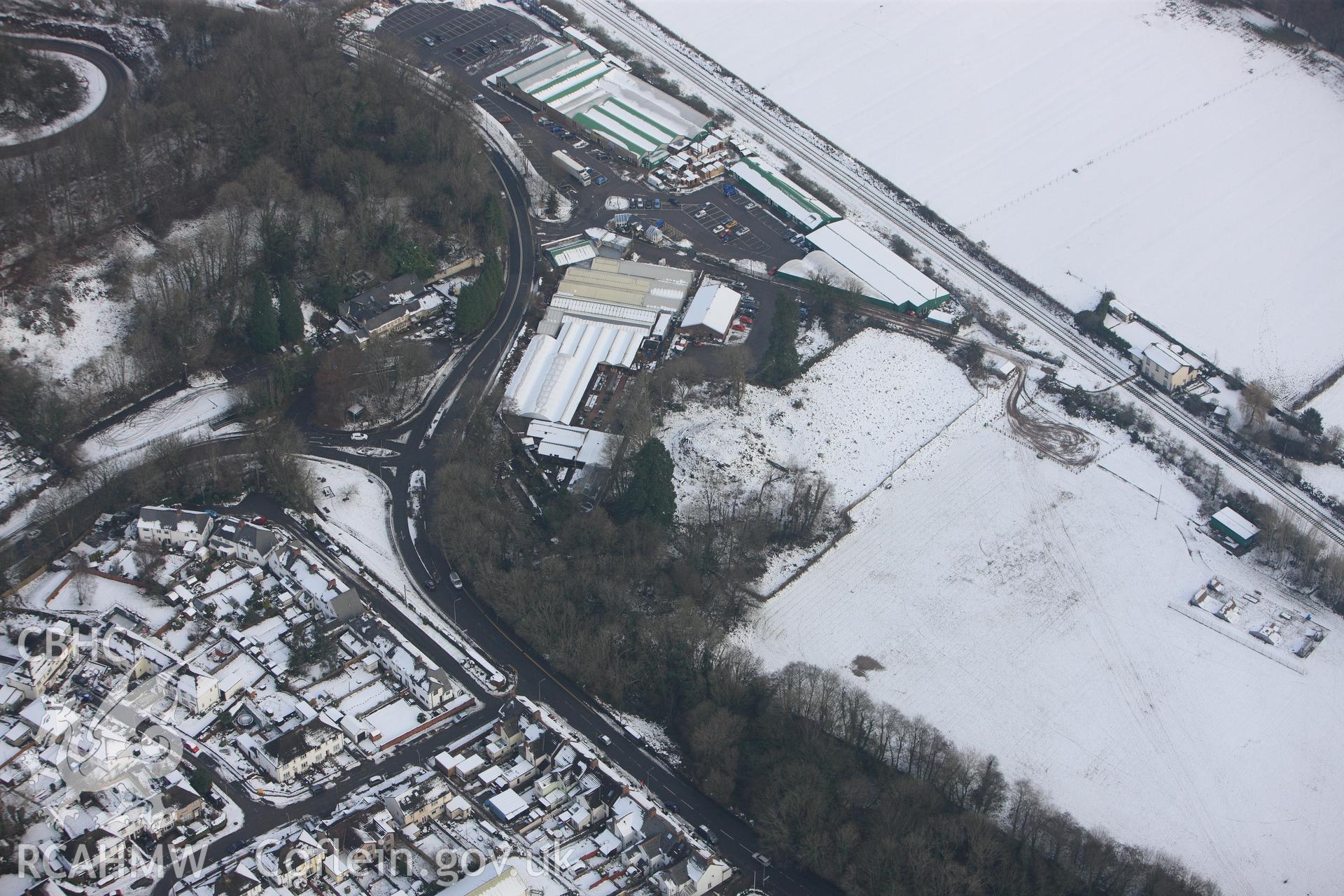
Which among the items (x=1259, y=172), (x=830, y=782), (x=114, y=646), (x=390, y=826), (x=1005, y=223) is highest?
(x=1259, y=172)

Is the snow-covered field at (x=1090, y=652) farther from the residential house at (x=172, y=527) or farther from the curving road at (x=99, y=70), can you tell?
the curving road at (x=99, y=70)

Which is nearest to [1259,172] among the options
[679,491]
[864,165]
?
[864,165]

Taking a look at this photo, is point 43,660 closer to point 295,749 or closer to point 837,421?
point 295,749

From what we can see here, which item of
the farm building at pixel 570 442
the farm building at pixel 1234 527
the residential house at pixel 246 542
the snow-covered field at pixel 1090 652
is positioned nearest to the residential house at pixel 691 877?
the snow-covered field at pixel 1090 652

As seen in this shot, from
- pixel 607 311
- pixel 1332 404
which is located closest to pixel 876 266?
pixel 607 311

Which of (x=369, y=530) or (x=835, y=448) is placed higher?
(x=835, y=448)

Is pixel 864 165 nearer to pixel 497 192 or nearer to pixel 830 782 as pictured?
pixel 497 192

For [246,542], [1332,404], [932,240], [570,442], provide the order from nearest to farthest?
[246,542] < [570,442] < [1332,404] < [932,240]
